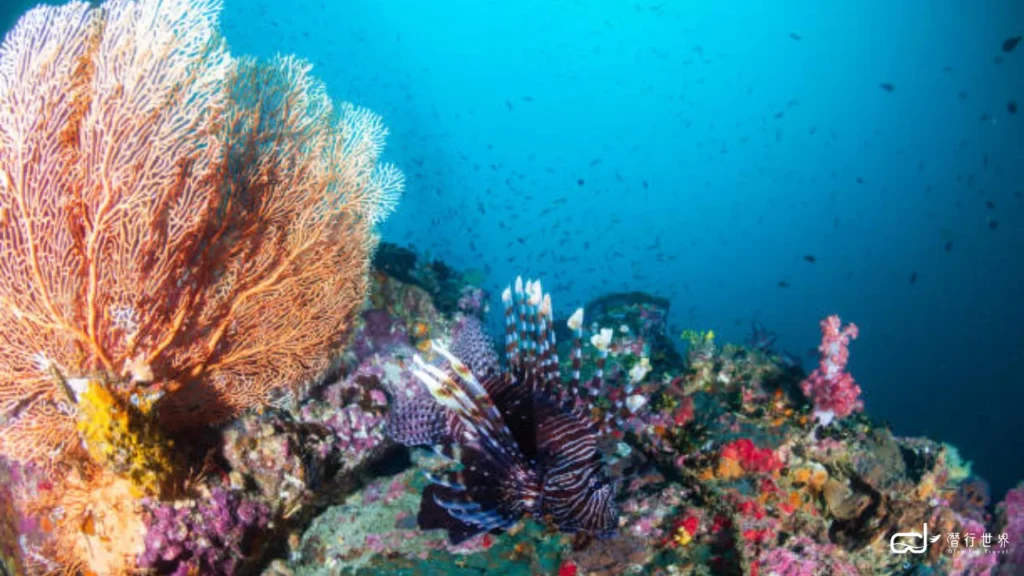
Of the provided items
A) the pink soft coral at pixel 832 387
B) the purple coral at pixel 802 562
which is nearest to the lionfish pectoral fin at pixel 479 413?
the purple coral at pixel 802 562

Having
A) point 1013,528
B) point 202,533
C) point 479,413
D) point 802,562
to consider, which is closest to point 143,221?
point 202,533

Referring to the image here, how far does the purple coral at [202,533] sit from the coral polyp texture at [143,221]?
0.64m

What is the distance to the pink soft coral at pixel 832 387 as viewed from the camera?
4.67 meters

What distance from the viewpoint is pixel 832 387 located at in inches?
185

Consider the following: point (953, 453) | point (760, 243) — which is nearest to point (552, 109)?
point (760, 243)

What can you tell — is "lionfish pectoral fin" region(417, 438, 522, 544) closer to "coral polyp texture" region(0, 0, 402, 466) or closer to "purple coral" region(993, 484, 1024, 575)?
"coral polyp texture" region(0, 0, 402, 466)

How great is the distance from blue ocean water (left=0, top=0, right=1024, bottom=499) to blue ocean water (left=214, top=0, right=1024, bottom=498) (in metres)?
0.36

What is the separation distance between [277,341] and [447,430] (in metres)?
1.47

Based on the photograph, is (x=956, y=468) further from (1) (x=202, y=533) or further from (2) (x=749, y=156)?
(2) (x=749, y=156)

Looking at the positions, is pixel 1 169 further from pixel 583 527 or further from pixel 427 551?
pixel 583 527

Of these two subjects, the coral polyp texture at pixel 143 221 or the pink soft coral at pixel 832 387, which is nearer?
the coral polyp texture at pixel 143 221

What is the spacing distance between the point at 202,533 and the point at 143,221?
1948 mm

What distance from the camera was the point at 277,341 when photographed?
3936 mm

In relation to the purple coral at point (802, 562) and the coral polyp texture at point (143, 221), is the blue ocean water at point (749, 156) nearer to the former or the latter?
the coral polyp texture at point (143, 221)
